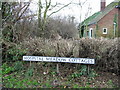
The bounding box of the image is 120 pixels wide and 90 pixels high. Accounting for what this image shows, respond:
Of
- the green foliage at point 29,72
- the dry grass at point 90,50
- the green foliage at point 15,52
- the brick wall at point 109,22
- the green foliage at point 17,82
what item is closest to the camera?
the green foliage at point 17,82

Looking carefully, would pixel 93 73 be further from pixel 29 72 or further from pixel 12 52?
pixel 12 52

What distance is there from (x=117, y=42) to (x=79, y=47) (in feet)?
4.46

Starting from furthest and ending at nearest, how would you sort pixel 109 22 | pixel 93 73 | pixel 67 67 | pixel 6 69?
1. pixel 109 22
2. pixel 6 69
3. pixel 67 67
4. pixel 93 73

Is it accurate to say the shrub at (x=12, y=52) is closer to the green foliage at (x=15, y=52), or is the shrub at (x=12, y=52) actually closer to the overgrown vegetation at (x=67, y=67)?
the green foliage at (x=15, y=52)

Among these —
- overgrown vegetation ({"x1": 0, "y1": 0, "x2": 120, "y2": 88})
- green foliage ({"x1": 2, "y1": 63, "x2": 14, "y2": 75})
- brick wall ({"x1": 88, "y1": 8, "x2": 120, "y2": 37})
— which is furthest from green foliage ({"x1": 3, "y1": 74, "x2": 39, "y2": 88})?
brick wall ({"x1": 88, "y1": 8, "x2": 120, "y2": 37})

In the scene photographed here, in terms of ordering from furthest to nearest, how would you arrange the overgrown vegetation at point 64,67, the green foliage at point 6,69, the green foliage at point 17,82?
1. the green foliage at point 6,69
2. the overgrown vegetation at point 64,67
3. the green foliage at point 17,82

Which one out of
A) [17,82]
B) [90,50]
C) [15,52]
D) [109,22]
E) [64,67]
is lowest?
[17,82]

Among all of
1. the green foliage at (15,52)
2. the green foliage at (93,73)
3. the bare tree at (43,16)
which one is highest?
the bare tree at (43,16)

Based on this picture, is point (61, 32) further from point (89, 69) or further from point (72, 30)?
point (89, 69)

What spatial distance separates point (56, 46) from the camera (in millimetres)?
4660

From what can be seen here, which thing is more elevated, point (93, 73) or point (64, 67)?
point (64, 67)

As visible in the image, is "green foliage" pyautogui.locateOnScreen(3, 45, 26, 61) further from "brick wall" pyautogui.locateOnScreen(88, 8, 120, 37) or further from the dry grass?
"brick wall" pyautogui.locateOnScreen(88, 8, 120, 37)

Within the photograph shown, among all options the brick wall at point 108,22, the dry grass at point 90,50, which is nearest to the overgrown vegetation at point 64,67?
the dry grass at point 90,50

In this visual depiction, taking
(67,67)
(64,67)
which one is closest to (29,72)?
(64,67)
